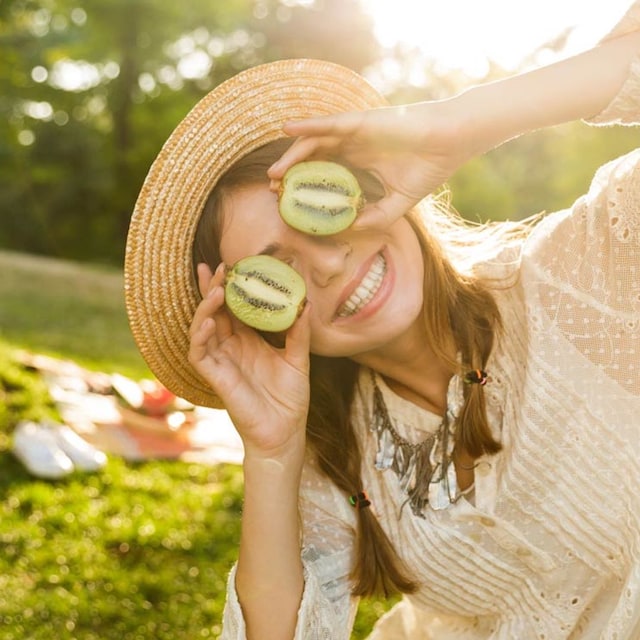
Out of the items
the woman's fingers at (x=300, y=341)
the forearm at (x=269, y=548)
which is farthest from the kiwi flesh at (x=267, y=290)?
the forearm at (x=269, y=548)

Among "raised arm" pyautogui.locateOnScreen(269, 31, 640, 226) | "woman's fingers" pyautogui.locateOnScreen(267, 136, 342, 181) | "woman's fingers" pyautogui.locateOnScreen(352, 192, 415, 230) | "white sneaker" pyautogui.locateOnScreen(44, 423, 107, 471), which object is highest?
"raised arm" pyautogui.locateOnScreen(269, 31, 640, 226)

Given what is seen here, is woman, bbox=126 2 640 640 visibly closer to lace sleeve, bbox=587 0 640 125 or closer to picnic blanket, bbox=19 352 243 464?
lace sleeve, bbox=587 0 640 125

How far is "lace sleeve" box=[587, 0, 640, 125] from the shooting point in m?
2.04

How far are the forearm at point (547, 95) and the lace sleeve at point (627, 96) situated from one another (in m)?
0.02

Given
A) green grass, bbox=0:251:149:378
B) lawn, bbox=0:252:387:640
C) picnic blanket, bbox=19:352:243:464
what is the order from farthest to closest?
green grass, bbox=0:251:149:378 < picnic blanket, bbox=19:352:243:464 < lawn, bbox=0:252:387:640

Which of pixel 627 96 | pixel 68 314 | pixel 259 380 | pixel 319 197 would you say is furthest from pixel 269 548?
pixel 68 314

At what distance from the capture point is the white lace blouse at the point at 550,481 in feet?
7.36

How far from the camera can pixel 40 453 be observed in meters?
5.33

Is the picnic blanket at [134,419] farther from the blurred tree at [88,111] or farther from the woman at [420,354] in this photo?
the blurred tree at [88,111]

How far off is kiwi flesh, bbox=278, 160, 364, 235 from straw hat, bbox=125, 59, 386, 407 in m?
0.40

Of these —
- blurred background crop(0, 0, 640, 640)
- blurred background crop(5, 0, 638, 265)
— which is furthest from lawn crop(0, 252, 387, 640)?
blurred background crop(5, 0, 638, 265)

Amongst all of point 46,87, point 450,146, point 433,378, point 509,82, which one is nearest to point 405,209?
point 450,146

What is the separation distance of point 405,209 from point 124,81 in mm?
21110

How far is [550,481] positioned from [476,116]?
109 cm
